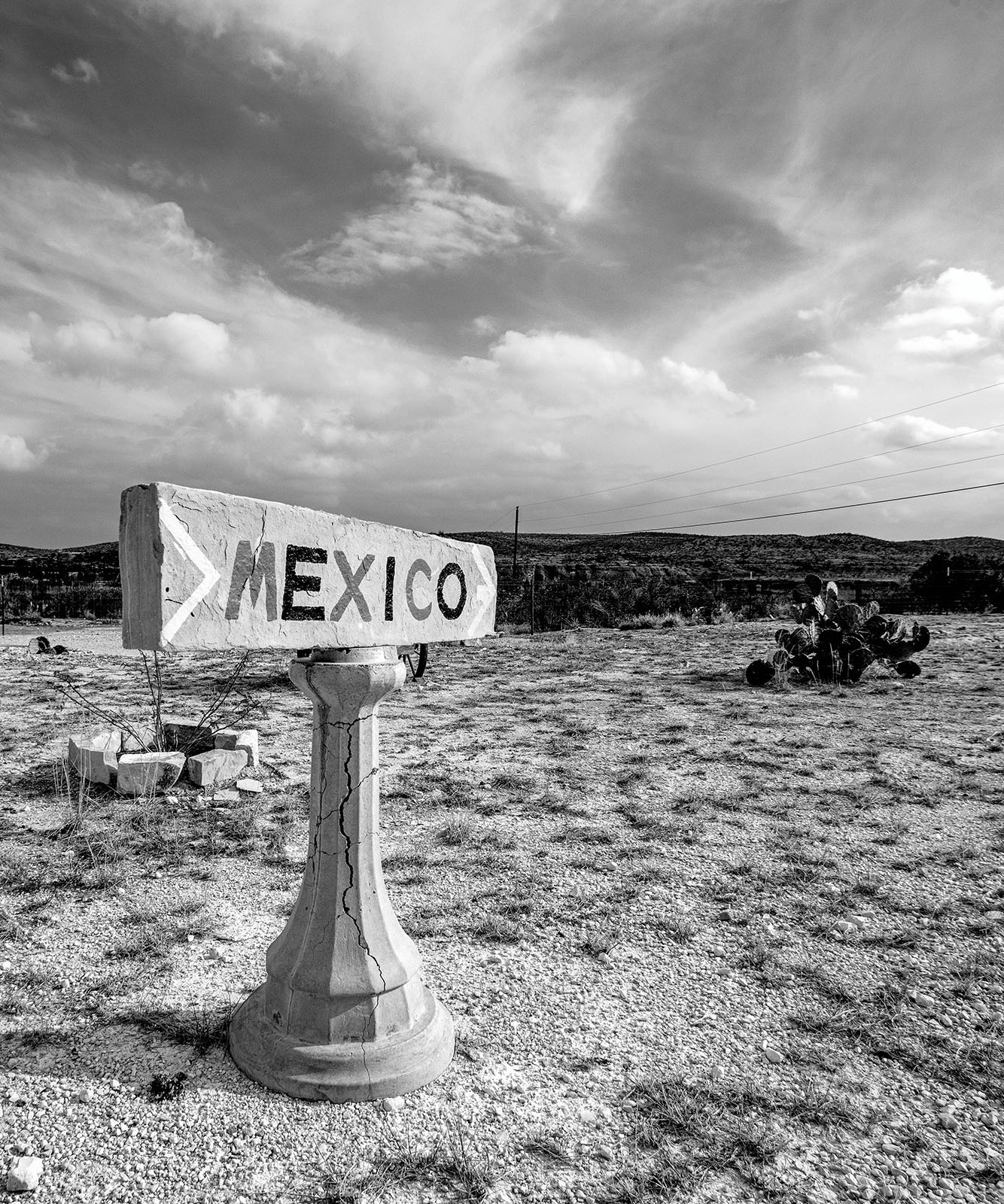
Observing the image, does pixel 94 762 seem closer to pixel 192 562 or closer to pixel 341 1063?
pixel 341 1063

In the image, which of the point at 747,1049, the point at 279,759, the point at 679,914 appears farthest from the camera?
the point at 279,759

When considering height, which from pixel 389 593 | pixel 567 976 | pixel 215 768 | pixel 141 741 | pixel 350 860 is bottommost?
pixel 567 976

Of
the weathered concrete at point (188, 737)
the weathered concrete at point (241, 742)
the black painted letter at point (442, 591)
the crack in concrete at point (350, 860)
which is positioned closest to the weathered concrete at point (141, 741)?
the weathered concrete at point (188, 737)

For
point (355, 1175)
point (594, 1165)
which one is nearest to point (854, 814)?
point (594, 1165)

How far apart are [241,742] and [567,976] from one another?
3544 millimetres

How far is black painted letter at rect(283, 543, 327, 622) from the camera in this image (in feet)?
6.27

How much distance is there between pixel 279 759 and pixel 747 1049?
436cm

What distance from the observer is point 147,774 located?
4.84m

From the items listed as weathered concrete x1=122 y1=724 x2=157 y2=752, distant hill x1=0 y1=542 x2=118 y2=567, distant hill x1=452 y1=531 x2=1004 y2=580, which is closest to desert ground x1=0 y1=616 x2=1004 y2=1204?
weathered concrete x1=122 y1=724 x2=157 y2=752

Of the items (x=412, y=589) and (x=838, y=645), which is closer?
(x=412, y=589)

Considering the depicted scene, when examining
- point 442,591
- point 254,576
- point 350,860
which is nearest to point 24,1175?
point 350,860

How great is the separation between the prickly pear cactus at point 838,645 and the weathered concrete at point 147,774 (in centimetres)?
746

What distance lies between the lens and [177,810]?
462 centimetres

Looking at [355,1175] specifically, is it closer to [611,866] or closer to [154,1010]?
[154,1010]
